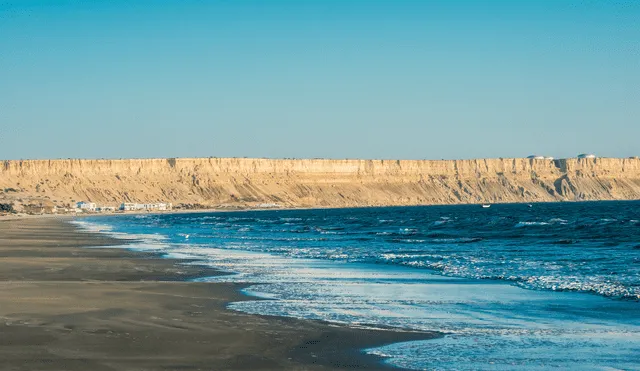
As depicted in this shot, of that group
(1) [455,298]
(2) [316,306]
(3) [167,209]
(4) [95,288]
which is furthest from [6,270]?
(3) [167,209]

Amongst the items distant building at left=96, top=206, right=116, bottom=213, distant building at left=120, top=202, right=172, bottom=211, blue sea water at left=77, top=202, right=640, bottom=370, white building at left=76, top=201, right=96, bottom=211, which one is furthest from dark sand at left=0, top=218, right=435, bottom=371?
distant building at left=120, top=202, right=172, bottom=211

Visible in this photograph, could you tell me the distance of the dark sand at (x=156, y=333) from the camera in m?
8.83

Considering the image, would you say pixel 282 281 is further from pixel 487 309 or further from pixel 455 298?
pixel 487 309

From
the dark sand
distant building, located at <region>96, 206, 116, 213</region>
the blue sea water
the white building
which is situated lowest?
distant building, located at <region>96, 206, 116, 213</region>

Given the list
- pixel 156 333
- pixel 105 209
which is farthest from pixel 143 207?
pixel 156 333

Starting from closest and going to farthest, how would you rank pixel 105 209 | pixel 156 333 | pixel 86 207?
pixel 156 333
pixel 86 207
pixel 105 209

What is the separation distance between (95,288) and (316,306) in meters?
4.96

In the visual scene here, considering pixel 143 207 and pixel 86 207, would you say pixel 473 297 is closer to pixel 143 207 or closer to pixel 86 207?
pixel 86 207

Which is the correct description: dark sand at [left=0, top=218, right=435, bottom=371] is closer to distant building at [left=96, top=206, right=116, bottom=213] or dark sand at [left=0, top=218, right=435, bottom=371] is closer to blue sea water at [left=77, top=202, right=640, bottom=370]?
blue sea water at [left=77, top=202, right=640, bottom=370]

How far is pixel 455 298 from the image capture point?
1491 centimetres

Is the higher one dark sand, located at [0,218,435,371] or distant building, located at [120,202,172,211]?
dark sand, located at [0,218,435,371]

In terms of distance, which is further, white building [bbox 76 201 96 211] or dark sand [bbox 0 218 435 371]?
white building [bbox 76 201 96 211]

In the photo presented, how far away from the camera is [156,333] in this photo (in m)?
10.6

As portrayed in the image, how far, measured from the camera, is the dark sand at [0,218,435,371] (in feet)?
29.0
